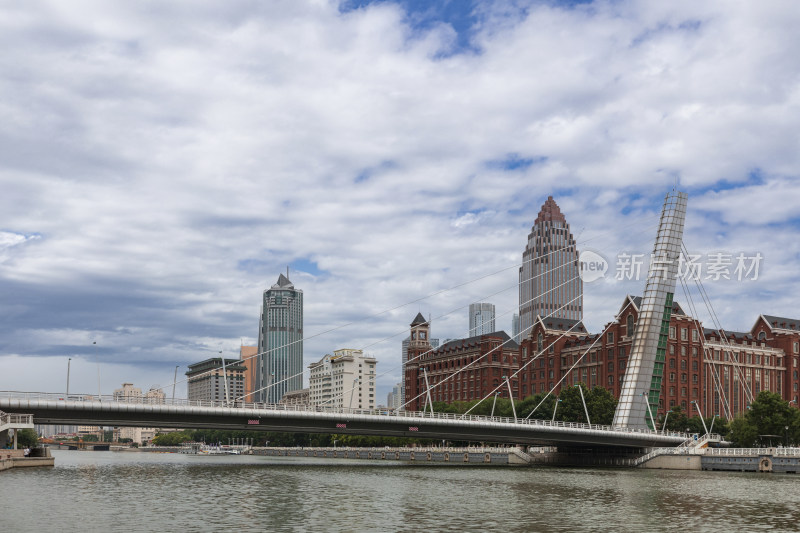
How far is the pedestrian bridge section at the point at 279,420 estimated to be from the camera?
9019 centimetres

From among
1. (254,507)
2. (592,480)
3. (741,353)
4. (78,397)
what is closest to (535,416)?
(741,353)

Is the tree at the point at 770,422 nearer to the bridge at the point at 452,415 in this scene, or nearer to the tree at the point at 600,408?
the bridge at the point at 452,415

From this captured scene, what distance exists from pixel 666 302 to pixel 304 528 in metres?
108

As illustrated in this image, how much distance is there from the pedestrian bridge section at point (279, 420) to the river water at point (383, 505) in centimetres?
1361

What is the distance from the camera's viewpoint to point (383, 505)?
51594 mm

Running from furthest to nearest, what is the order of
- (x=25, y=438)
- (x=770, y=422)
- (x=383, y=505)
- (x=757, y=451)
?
(x=25, y=438), (x=770, y=422), (x=757, y=451), (x=383, y=505)

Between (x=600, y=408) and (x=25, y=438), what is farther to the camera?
(x=25, y=438)

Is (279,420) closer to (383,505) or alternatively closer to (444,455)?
(383,505)

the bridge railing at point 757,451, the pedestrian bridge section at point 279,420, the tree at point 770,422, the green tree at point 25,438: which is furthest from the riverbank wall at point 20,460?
the tree at point 770,422

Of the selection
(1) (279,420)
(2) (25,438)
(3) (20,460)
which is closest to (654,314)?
(1) (279,420)

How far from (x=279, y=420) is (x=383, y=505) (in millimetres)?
50034

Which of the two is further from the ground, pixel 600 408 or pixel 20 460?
pixel 600 408

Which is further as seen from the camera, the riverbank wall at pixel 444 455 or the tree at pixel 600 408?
the tree at pixel 600 408

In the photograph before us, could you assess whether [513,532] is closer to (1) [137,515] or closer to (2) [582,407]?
(1) [137,515]
